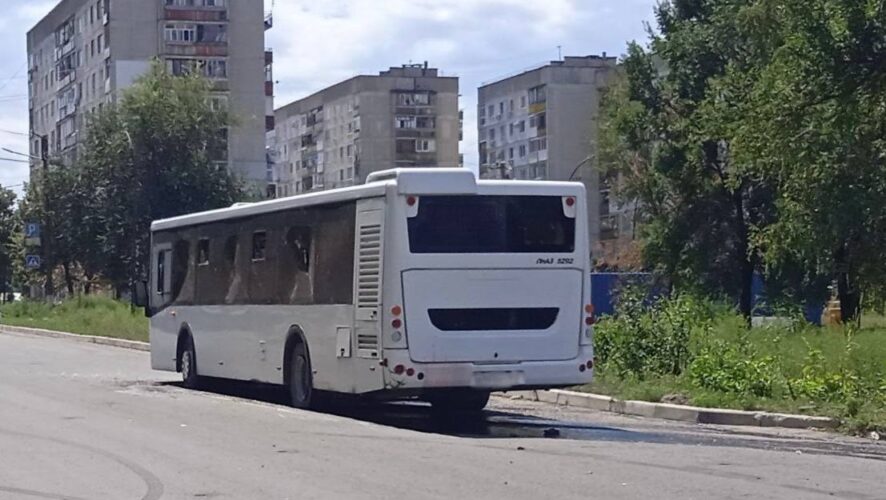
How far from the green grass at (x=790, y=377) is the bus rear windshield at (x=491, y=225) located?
126 inches

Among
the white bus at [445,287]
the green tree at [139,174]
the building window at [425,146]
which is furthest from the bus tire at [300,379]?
the building window at [425,146]

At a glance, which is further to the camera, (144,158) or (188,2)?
(188,2)

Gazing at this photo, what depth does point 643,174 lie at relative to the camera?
2013 inches

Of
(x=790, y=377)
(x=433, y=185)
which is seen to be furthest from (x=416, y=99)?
(x=433, y=185)

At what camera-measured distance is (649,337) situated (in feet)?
68.0

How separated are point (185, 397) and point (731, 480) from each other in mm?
11219

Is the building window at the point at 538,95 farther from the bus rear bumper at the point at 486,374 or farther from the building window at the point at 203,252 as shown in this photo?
the bus rear bumper at the point at 486,374

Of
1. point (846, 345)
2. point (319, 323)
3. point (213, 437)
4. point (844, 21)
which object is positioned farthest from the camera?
point (844, 21)

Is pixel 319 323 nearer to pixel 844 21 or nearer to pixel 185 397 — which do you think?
pixel 185 397

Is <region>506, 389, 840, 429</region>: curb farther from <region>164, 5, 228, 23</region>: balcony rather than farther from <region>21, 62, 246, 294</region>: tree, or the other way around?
<region>164, 5, 228, 23</region>: balcony

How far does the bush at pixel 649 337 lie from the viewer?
20406 mm

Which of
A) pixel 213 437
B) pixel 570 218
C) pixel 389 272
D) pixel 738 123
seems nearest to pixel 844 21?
pixel 738 123

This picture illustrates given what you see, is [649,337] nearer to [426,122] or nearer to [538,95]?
[538,95]

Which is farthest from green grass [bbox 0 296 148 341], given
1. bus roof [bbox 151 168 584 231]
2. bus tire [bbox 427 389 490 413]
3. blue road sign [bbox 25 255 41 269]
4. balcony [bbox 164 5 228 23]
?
balcony [bbox 164 5 228 23]
